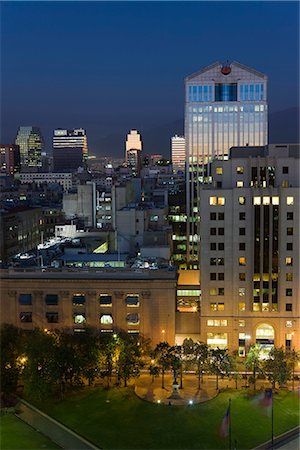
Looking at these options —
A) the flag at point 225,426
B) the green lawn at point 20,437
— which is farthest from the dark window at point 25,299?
the flag at point 225,426

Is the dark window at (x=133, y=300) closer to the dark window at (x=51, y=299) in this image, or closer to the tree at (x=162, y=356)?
the tree at (x=162, y=356)

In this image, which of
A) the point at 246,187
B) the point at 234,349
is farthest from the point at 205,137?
the point at 234,349

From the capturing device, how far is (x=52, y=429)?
1415 inches

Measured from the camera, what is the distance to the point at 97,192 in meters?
88.9

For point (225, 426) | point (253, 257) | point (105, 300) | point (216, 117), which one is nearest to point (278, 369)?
point (225, 426)

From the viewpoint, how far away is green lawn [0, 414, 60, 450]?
33656 mm

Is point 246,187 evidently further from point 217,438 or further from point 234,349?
point 217,438

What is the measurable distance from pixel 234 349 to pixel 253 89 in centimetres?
5144

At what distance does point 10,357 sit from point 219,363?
1468cm

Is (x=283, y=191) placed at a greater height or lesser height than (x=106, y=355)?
greater

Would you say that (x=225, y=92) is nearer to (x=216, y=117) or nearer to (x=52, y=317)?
(x=216, y=117)

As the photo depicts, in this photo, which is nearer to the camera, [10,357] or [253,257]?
[10,357]

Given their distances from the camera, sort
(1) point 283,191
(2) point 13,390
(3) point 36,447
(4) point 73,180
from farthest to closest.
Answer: (4) point 73,180, (1) point 283,191, (2) point 13,390, (3) point 36,447

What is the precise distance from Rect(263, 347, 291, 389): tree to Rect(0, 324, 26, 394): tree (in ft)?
56.1
